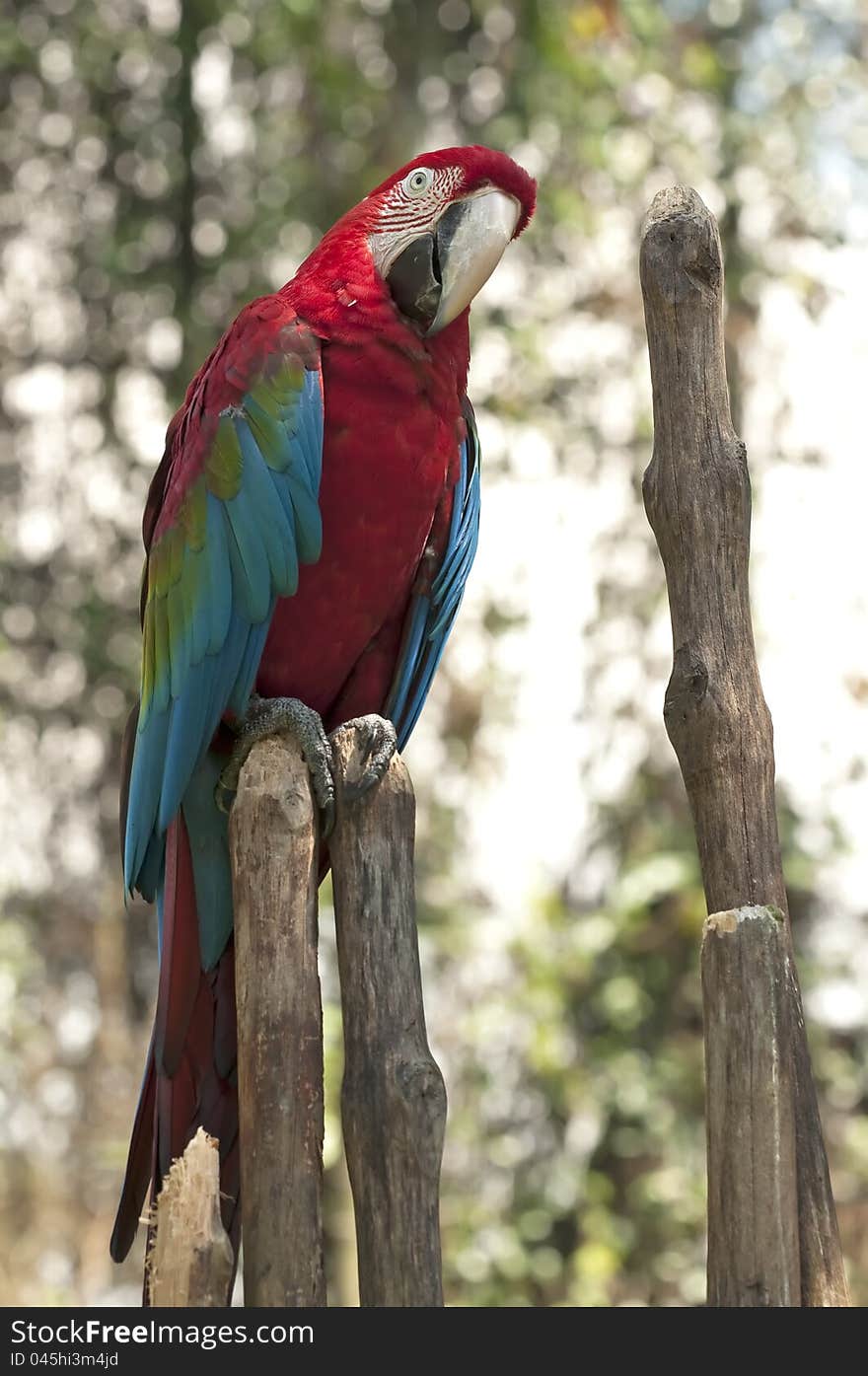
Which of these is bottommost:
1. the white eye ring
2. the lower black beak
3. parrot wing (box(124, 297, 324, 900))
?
parrot wing (box(124, 297, 324, 900))

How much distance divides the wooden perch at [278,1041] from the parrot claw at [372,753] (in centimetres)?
A: 6

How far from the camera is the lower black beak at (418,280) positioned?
65.3 inches

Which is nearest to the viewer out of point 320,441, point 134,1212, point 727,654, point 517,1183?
point 727,654

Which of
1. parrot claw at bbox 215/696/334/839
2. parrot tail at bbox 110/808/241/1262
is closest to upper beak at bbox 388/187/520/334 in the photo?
parrot claw at bbox 215/696/334/839

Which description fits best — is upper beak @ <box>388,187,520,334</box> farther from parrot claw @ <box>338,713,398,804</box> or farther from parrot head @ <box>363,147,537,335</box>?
parrot claw @ <box>338,713,398,804</box>

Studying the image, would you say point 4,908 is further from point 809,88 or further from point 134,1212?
point 809,88

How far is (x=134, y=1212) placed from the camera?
1.50 m

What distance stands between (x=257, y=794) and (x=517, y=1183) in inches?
84.9

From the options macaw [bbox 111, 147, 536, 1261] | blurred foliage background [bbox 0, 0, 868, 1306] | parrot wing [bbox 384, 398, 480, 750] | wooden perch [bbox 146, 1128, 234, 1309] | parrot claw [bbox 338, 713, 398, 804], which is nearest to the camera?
wooden perch [bbox 146, 1128, 234, 1309]

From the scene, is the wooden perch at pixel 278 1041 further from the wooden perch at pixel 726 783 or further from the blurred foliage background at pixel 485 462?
the blurred foliage background at pixel 485 462

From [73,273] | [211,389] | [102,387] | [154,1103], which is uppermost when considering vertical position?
[73,273]

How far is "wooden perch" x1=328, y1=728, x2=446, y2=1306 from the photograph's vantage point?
1.21m

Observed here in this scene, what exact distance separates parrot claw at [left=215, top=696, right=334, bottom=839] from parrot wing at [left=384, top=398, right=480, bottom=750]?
199mm

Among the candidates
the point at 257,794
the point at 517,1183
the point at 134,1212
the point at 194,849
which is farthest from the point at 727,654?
the point at 517,1183
